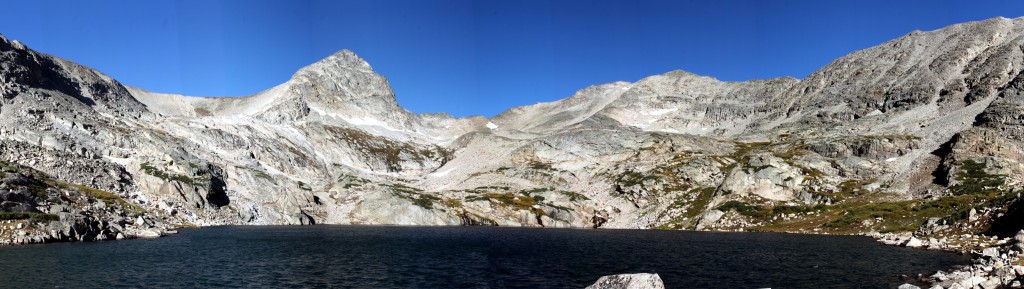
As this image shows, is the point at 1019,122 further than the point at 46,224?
Yes

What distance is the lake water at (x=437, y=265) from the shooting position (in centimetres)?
4412

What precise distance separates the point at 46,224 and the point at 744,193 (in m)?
145

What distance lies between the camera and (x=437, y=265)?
5619 cm

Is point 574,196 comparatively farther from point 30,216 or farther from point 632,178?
point 30,216

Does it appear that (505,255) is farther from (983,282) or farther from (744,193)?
(744,193)

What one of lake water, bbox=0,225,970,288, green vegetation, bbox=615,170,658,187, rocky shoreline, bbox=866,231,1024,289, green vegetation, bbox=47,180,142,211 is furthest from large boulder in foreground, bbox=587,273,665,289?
green vegetation, bbox=615,170,658,187

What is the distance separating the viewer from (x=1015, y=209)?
231ft

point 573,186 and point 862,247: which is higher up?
point 573,186

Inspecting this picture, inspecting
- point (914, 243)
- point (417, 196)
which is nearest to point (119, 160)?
point (417, 196)

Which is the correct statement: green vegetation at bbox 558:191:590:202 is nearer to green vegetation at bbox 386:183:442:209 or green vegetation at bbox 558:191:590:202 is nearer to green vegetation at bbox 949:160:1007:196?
green vegetation at bbox 386:183:442:209

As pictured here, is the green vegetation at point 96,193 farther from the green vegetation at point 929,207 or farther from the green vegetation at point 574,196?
the green vegetation at point 929,207

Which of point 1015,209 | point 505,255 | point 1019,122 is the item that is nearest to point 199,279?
point 505,255

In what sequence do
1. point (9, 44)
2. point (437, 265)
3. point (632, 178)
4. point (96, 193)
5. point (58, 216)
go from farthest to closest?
Answer: point (9, 44) < point (632, 178) < point (96, 193) < point (58, 216) < point (437, 265)

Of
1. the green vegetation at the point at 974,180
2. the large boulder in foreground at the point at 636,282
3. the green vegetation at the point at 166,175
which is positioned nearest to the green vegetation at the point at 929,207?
the green vegetation at the point at 974,180
